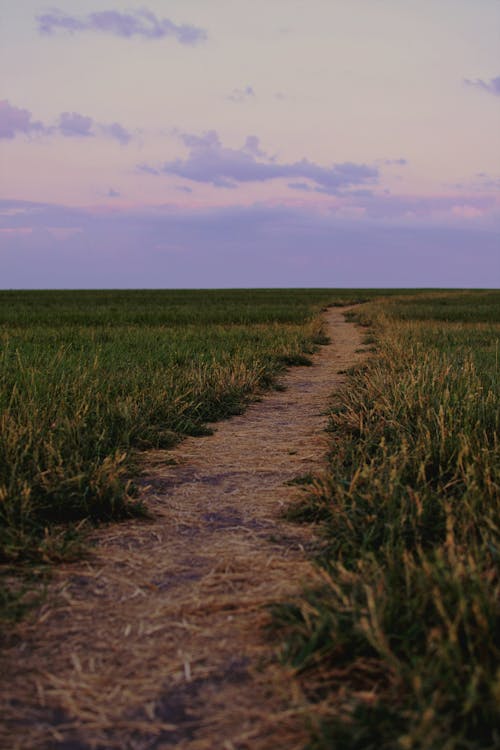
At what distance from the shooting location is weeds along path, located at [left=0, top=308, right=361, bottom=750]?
1.78 m

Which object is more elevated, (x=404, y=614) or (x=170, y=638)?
(x=404, y=614)

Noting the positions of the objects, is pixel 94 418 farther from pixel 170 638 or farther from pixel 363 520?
pixel 170 638

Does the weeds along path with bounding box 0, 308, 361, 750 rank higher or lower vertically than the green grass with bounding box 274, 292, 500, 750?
lower

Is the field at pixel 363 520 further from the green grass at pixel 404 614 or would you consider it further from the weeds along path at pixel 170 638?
the weeds along path at pixel 170 638

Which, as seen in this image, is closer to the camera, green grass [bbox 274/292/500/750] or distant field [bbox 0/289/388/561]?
green grass [bbox 274/292/500/750]

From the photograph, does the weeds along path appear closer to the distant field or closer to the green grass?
the green grass

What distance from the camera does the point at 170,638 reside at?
2.25 meters

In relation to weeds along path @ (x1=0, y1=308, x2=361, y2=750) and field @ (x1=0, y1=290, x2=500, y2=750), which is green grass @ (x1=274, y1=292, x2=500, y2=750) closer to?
field @ (x1=0, y1=290, x2=500, y2=750)

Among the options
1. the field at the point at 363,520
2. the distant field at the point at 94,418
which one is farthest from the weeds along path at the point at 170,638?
the distant field at the point at 94,418

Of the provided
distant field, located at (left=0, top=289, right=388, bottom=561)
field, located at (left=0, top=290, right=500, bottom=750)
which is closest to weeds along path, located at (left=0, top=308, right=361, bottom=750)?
field, located at (left=0, top=290, right=500, bottom=750)

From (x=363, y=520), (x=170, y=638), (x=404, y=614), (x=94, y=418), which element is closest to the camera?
(x=404, y=614)

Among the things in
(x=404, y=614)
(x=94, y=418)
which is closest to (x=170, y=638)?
(x=404, y=614)

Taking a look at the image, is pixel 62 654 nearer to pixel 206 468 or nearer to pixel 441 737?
pixel 441 737

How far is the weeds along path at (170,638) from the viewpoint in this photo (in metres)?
1.78
